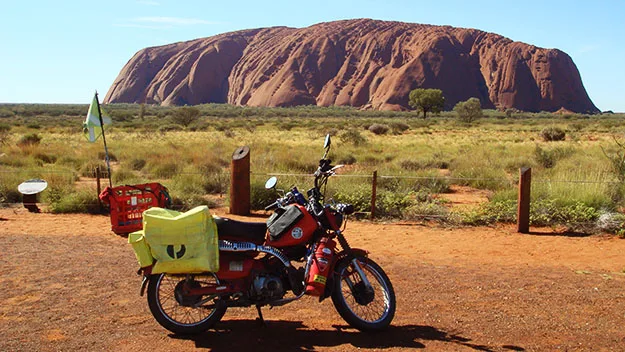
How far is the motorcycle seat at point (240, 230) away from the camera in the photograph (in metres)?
4.66

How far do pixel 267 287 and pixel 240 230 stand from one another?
19.1 inches

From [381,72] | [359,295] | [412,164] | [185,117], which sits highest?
[381,72]

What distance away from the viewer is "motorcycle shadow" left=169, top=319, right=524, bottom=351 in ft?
14.9

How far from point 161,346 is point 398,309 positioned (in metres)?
2.10

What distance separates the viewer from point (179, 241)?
4434mm

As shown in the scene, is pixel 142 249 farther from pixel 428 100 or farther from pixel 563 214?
pixel 428 100

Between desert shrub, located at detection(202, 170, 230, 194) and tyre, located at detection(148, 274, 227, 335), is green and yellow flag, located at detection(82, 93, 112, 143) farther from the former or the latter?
desert shrub, located at detection(202, 170, 230, 194)

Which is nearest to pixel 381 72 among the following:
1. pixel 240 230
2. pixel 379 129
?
pixel 379 129

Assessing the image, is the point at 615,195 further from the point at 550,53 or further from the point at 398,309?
the point at 550,53

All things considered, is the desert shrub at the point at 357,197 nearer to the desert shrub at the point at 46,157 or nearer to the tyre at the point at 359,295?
the tyre at the point at 359,295

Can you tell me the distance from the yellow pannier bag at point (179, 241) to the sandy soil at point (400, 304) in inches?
24.3

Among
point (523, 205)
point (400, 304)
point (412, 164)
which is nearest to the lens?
point (400, 304)

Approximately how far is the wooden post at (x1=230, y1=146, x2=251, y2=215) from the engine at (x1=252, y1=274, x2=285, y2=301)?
5883 mm

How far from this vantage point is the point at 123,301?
557 cm
